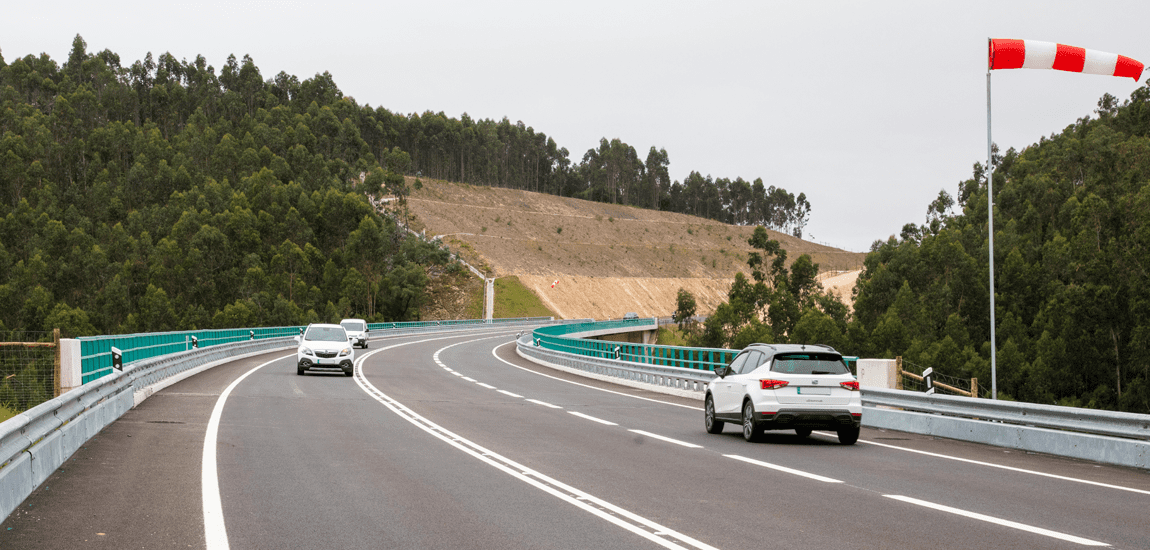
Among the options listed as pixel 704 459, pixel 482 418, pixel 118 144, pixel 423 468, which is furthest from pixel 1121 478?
pixel 118 144

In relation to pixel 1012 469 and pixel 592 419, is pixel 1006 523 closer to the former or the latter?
pixel 1012 469

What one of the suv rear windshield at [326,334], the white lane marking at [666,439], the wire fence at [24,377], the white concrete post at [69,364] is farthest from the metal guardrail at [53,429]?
the suv rear windshield at [326,334]

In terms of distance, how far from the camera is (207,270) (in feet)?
406

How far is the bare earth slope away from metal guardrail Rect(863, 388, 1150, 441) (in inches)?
4281

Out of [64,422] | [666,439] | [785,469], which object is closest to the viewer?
[64,422]

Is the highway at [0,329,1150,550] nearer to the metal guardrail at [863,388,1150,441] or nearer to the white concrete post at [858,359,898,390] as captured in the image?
the metal guardrail at [863,388,1150,441]

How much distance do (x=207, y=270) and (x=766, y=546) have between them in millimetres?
125617

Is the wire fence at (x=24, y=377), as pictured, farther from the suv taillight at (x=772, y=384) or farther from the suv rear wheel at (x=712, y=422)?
the suv taillight at (x=772, y=384)

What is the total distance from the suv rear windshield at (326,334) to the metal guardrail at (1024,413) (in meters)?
18.5

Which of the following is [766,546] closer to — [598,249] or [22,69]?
[598,249]

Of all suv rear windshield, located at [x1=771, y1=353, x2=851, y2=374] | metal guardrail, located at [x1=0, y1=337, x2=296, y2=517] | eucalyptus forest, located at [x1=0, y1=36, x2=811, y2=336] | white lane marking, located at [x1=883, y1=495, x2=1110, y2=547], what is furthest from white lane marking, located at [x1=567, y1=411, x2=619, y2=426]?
eucalyptus forest, located at [x1=0, y1=36, x2=811, y2=336]

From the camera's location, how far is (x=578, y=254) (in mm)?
162750

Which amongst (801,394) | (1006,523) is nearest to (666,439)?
(801,394)

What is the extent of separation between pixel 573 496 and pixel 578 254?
153571 millimetres
